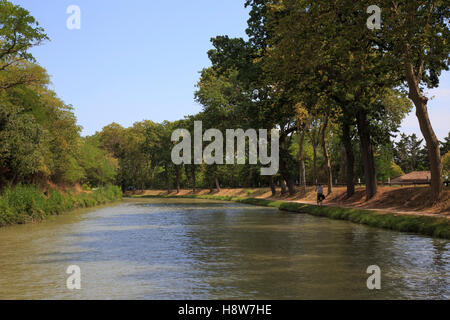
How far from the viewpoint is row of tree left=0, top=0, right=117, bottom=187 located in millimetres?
29203

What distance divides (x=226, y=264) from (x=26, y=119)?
25.7 metres

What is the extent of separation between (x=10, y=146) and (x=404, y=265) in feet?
93.3

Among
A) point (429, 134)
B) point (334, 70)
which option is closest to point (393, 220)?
point (429, 134)

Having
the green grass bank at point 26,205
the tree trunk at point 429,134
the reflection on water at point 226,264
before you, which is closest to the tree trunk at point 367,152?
the tree trunk at point 429,134

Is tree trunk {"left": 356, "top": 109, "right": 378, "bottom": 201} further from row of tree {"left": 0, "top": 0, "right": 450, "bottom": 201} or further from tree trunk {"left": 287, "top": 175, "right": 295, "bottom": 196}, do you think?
tree trunk {"left": 287, "top": 175, "right": 295, "bottom": 196}

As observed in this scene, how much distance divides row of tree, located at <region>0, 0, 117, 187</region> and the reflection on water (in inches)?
430

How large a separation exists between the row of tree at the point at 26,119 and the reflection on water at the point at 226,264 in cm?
1092

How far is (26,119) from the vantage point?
3475 cm

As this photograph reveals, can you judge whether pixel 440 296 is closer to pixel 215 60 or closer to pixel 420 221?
pixel 420 221

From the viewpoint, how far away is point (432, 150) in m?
27.5

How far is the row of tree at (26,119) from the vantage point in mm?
29203

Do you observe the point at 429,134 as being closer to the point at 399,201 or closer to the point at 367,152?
the point at 399,201
